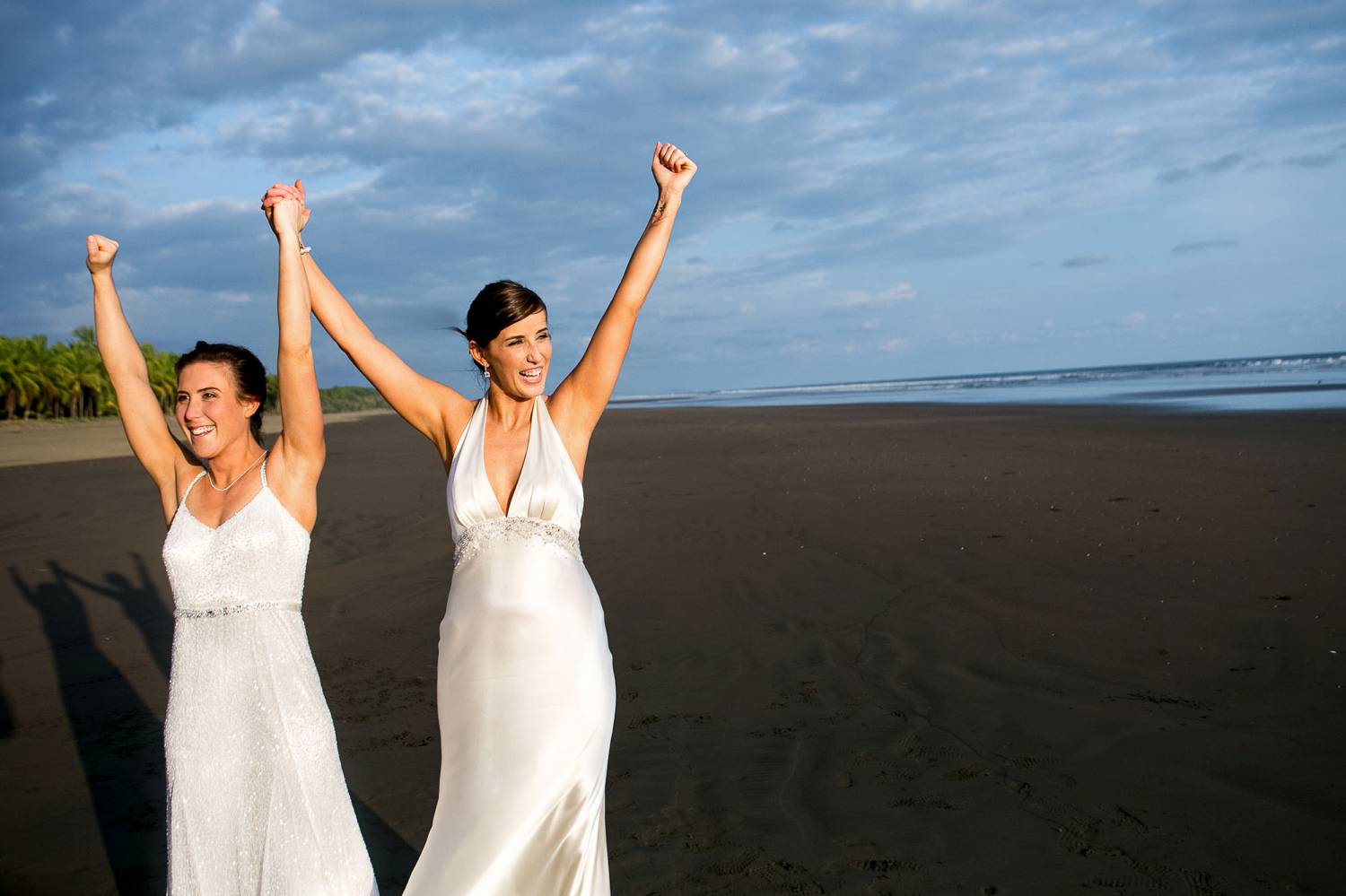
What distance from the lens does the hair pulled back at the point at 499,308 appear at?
10.3 ft

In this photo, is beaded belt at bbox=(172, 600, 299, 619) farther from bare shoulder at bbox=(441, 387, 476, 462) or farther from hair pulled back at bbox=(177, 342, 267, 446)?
bare shoulder at bbox=(441, 387, 476, 462)

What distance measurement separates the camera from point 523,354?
316cm

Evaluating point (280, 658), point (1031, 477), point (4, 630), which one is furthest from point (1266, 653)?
point (4, 630)

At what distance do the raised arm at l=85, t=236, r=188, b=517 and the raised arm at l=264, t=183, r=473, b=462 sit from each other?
0.59 metres

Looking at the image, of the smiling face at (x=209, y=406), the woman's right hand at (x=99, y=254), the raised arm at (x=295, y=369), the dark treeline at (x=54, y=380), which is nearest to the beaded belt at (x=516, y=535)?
the raised arm at (x=295, y=369)

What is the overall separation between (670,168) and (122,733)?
4.51 metres

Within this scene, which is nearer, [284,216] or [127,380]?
[284,216]

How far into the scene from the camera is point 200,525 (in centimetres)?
288

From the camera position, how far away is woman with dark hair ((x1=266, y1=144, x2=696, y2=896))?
2.74 m

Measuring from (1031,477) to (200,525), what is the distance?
11.8 m

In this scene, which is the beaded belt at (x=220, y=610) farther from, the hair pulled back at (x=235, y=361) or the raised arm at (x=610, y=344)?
the raised arm at (x=610, y=344)

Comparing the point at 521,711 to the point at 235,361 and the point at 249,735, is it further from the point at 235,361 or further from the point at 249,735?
the point at 235,361

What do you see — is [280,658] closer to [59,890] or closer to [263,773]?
[263,773]

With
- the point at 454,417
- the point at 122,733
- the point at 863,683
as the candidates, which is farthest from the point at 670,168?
the point at 122,733
